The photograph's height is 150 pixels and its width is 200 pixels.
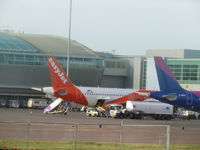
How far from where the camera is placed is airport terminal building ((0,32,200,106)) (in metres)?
111

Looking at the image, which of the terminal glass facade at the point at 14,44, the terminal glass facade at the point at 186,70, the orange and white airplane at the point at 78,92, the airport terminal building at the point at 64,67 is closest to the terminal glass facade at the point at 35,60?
the airport terminal building at the point at 64,67

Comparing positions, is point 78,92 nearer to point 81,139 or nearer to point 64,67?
point 64,67

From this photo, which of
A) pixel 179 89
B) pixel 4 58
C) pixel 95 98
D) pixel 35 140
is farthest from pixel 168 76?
pixel 4 58

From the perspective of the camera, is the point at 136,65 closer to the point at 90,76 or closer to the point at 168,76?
the point at 90,76

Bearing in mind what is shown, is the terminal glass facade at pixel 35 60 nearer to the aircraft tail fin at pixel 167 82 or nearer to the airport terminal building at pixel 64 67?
the airport terminal building at pixel 64 67

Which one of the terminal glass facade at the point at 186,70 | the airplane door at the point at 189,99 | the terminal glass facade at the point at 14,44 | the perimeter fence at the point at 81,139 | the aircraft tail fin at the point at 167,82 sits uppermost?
the terminal glass facade at the point at 14,44

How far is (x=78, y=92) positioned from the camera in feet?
258

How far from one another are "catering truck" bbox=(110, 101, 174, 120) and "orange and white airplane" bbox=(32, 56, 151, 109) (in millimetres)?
6308

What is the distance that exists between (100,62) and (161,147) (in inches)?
3544

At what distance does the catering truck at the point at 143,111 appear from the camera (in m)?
72.9

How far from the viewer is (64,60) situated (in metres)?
118

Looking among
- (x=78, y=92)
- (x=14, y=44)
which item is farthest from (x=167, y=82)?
(x=14, y=44)

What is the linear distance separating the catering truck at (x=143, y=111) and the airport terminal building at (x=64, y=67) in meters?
34.0

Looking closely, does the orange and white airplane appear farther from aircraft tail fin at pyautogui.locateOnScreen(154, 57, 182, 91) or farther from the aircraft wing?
the aircraft wing
